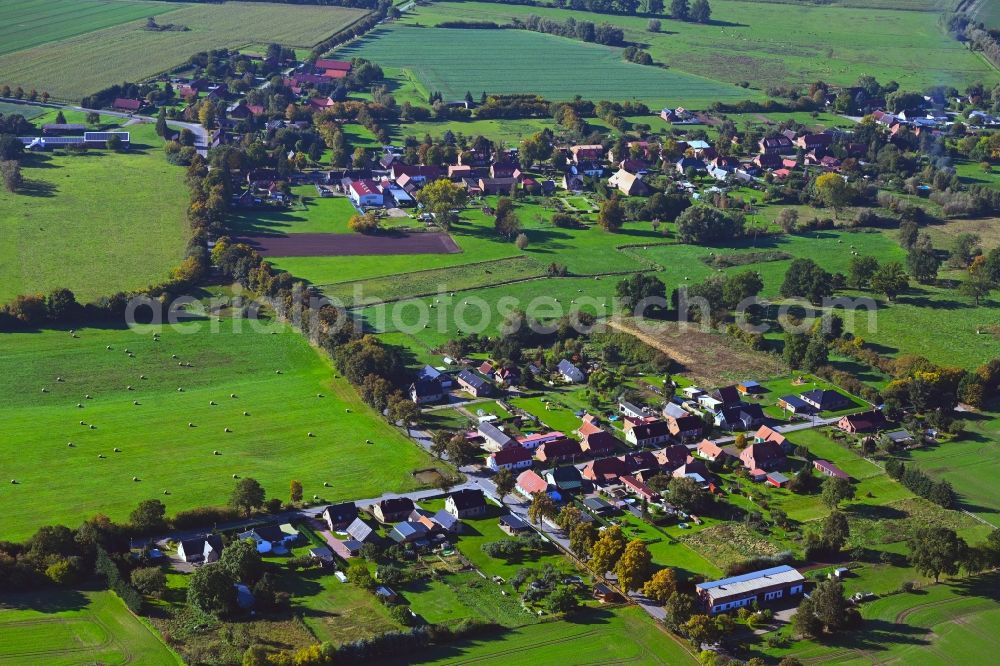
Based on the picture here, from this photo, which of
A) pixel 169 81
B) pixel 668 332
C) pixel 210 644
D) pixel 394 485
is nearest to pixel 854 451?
pixel 668 332

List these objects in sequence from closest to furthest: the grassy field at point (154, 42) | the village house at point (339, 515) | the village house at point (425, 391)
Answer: the village house at point (339, 515)
the village house at point (425, 391)
the grassy field at point (154, 42)

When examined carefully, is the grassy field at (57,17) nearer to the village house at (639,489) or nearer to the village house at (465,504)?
the village house at (465,504)

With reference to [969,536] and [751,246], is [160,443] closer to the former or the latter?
[969,536]

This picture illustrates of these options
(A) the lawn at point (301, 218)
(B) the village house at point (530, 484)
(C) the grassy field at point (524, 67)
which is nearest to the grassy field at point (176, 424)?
(B) the village house at point (530, 484)

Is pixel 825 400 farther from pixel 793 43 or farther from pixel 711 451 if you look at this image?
pixel 793 43

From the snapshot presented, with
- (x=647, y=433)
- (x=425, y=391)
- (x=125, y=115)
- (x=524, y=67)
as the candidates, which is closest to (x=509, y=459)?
(x=647, y=433)

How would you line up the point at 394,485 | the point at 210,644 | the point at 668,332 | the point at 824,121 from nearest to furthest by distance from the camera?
the point at 210,644
the point at 394,485
the point at 668,332
the point at 824,121

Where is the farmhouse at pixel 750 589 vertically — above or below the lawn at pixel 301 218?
below
